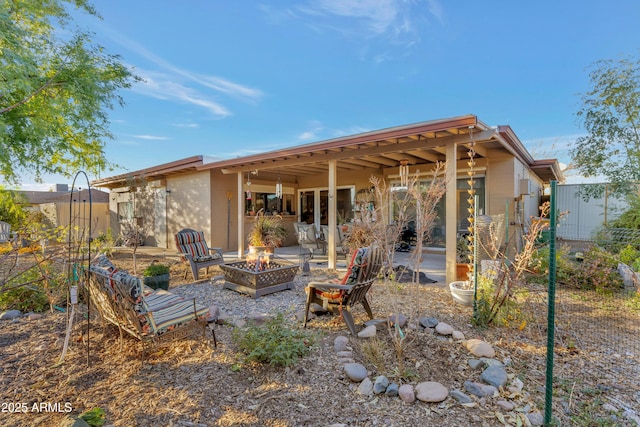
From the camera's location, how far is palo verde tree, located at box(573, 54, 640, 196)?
27.0 ft

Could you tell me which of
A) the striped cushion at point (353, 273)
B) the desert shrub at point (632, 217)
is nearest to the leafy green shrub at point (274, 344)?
the striped cushion at point (353, 273)

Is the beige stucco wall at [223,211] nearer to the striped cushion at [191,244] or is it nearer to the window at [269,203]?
the window at [269,203]

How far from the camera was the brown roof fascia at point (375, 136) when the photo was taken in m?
4.64

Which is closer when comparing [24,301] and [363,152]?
[24,301]

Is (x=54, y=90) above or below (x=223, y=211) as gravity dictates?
above

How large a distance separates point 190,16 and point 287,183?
5.98 meters

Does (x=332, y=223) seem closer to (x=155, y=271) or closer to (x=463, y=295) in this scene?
(x=463, y=295)

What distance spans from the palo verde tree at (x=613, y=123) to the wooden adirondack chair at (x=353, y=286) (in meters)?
9.83

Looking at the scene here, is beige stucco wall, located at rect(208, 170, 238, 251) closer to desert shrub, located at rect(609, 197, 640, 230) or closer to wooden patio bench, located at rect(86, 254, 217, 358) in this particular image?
wooden patio bench, located at rect(86, 254, 217, 358)

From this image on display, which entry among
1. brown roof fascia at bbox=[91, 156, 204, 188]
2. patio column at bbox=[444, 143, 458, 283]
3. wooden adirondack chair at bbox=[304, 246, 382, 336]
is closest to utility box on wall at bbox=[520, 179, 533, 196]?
patio column at bbox=[444, 143, 458, 283]

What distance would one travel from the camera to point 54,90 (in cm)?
629

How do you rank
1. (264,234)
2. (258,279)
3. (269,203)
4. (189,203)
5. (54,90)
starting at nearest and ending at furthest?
1. (258,279)
2. (54,90)
3. (264,234)
4. (189,203)
5. (269,203)

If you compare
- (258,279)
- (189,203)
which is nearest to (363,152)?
(258,279)

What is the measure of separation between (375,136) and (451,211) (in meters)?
1.91
